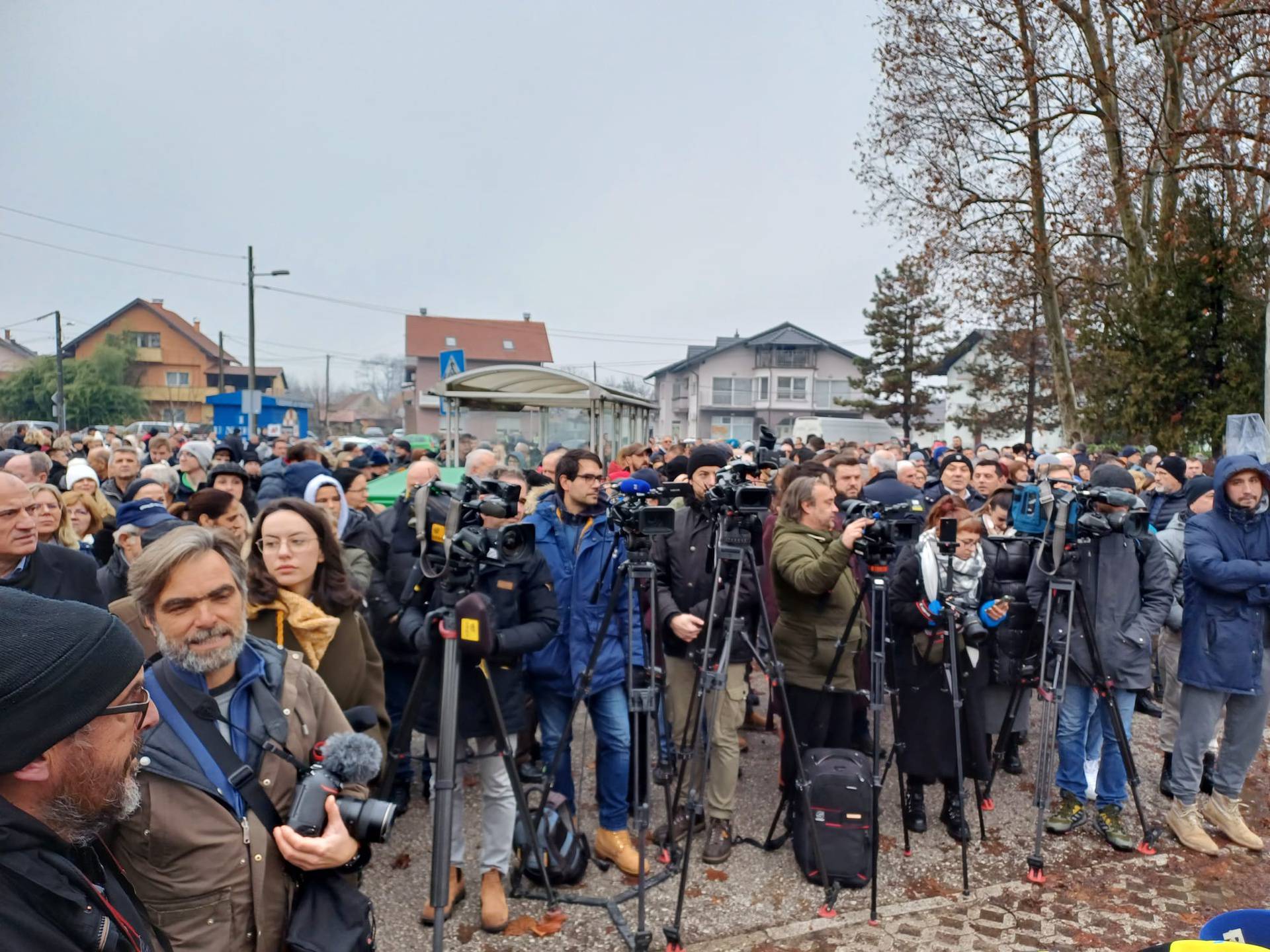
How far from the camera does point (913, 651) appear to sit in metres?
4.71

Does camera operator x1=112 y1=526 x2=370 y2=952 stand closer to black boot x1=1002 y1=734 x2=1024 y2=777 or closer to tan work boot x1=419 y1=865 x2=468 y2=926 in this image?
tan work boot x1=419 y1=865 x2=468 y2=926

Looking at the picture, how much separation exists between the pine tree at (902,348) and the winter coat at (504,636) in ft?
119

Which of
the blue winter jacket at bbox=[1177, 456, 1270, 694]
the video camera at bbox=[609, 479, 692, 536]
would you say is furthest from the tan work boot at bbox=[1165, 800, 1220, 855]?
the video camera at bbox=[609, 479, 692, 536]

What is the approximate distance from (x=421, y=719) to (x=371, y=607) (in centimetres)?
104

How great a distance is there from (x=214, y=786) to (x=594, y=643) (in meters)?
2.17

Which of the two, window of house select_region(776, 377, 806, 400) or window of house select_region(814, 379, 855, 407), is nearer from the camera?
window of house select_region(814, 379, 855, 407)

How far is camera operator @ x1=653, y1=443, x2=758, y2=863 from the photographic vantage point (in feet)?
13.9

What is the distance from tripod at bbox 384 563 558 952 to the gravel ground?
0.80m

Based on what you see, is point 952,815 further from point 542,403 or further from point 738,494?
point 542,403

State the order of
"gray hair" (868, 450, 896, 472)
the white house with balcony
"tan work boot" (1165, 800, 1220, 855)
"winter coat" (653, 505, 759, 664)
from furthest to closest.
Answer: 1. the white house with balcony
2. "gray hair" (868, 450, 896, 472)
3. "tan work boot" (1165, 800, 1220, 855)
4. "winter coat" (653, 505, 759, 664)

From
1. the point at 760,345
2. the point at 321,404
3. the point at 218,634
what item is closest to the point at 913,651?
the point at 218,634

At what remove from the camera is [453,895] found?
376 cm

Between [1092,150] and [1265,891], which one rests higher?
[1092,150]

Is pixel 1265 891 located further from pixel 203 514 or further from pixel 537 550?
pixel 203 514
